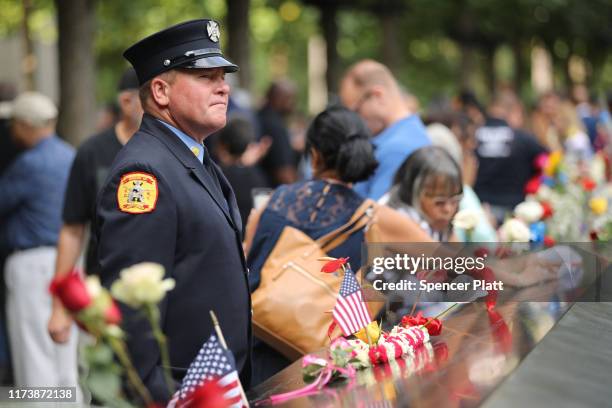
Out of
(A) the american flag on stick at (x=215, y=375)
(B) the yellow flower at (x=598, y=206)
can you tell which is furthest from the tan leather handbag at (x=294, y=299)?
(B) the yellow flower at (x=598, y=206)

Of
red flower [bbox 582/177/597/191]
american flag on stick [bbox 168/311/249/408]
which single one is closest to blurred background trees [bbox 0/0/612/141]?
red flower [bbox 582/177/597/191]

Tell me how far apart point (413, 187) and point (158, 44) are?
2.01 metres

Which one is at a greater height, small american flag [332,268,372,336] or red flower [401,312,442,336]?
small american flag [332,268,372,336]

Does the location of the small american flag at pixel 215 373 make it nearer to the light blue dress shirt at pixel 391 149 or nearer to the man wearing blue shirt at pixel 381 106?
the light blue dress shirt at pixel 391 149

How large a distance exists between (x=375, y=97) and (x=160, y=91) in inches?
135

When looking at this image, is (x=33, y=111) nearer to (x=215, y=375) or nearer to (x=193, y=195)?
(x=193, y=195)

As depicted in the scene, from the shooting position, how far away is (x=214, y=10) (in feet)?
82.1

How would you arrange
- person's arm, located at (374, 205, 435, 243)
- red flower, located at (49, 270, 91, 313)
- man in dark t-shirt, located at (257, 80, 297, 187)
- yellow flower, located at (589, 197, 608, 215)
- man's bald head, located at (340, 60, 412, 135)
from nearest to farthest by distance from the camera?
red flower, located at (49, 270, 91, 313) < person's arm, located at (374, 205, 435, 243) < yellow flower, located at (589, 197, 608, 215) < man's bald head, located at (340, 60, 412, 135) < man in dark t-shirt, located at (257, 80, 297, 187)

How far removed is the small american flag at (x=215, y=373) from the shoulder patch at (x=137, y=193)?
1.88 ft

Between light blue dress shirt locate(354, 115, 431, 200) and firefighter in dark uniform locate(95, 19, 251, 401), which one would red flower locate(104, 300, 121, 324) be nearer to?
firefighter in dark uniform locate(95, 19, 251, 401)

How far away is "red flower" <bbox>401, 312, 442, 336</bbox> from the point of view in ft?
11.6

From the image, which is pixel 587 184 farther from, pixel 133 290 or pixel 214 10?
pixel 214 10

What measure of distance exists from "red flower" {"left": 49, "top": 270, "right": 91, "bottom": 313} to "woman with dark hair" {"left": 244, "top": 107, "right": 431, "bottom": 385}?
2087 millimetres

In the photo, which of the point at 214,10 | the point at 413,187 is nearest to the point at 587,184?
the point at 413,187
